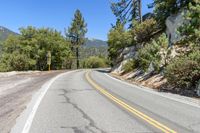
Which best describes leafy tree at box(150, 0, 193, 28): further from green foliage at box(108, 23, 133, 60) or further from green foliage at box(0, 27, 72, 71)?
green foliage at box(0, 27, 72, 71)

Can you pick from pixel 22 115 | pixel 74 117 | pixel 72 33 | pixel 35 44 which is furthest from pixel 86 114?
pixel 72 33

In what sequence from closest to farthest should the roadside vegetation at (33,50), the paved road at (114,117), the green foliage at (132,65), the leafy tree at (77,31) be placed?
the paved road at (114,117) < the green foliage at (132,65) < the roadside vegetation at (33,50) < the leafy tree at (77,31)

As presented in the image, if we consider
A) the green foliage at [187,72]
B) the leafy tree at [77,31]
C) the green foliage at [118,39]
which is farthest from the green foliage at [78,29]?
the green foliage at [187,72]

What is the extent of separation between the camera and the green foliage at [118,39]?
183 feet

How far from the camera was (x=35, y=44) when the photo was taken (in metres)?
79.2

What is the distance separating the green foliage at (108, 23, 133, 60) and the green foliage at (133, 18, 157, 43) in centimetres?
566

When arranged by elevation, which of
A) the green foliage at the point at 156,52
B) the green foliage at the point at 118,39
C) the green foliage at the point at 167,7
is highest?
the green foliage at the point at 167,7

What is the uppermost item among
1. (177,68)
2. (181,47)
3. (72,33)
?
(72,33)

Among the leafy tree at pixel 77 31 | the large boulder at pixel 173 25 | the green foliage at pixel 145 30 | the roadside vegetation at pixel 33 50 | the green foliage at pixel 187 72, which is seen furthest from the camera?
the leafy tree at pixel 77 31

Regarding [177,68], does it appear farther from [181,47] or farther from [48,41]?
[48,41]

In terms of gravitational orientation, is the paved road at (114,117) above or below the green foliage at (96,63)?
below

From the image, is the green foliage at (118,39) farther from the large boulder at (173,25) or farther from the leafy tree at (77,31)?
the leafy tree at (77,31)

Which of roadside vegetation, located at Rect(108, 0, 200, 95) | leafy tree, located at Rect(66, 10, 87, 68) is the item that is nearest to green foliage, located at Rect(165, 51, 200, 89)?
roadside vegetation, located at Rect(108, 0, 200, 95)

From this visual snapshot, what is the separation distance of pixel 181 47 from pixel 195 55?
10725 mm
